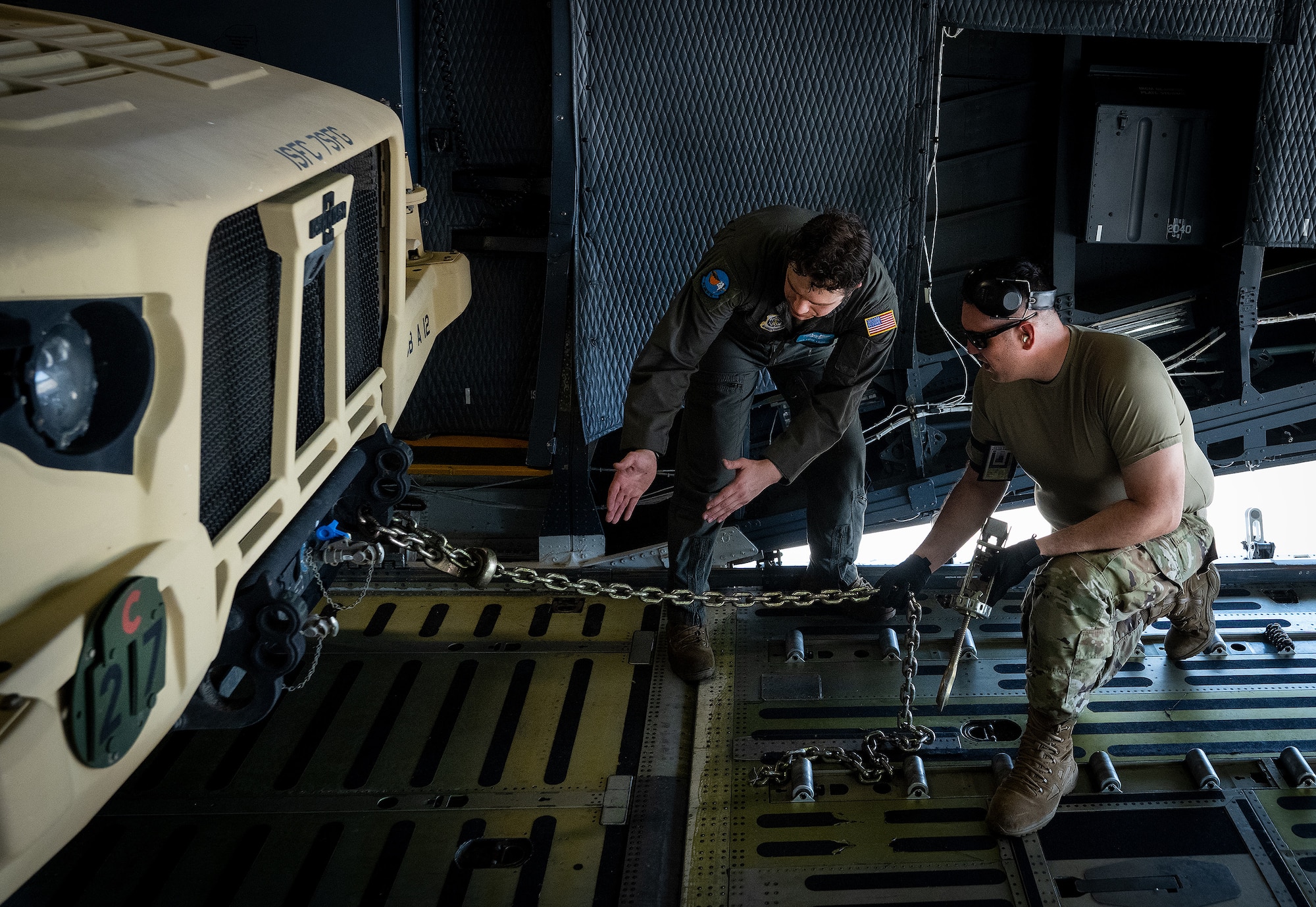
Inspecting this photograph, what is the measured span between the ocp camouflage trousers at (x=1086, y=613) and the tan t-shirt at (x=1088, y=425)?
0.21m

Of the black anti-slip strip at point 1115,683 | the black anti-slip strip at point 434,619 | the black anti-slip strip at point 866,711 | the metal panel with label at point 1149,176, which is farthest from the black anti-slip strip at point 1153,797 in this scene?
the metal panel with label at point 1149,176

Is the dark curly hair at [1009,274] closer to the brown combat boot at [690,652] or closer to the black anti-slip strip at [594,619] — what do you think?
the brown combat boot at [690,652]

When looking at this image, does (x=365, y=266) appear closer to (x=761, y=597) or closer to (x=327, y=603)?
(x=327, y=603)

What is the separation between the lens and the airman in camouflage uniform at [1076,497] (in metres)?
2.71

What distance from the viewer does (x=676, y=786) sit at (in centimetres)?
303

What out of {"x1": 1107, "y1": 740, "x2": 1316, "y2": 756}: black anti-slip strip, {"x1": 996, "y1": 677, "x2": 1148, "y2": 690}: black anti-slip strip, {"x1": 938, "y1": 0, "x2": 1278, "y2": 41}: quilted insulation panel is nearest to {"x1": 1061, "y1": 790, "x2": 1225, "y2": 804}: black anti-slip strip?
{"x1": 1107, "y1": 740, "x2": 1316, "y2": 756}: black anti-slip strip

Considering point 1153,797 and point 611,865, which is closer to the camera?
point 611,865

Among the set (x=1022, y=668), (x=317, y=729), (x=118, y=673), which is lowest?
(x=317, y=729)

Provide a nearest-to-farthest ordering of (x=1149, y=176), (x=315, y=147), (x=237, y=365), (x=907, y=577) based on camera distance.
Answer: (x=237, y=365), (x=315, y=147), (x=907, y=577), (x=1149, y=176)

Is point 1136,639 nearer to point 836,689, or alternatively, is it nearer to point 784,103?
point 836,689

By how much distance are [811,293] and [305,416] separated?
1.50 metres

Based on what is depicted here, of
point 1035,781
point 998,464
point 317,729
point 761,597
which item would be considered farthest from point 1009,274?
point 317,729

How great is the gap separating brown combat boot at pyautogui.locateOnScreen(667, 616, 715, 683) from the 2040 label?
1978 mm

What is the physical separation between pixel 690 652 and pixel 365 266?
→ 66.6 inches
